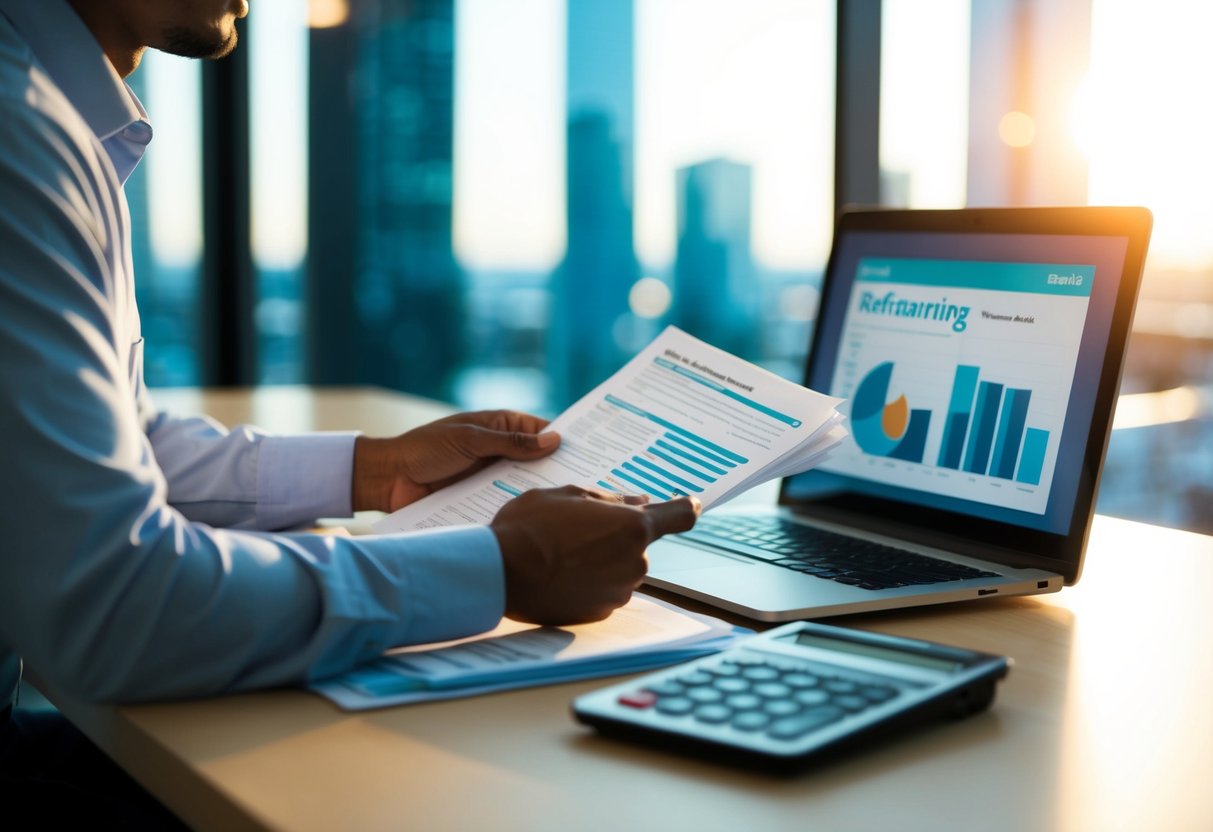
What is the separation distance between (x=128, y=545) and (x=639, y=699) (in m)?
0.29

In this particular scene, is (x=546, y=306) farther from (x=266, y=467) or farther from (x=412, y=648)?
(x=412, y=648)

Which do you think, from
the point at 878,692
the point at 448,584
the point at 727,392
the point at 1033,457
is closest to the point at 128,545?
the point at 448,584

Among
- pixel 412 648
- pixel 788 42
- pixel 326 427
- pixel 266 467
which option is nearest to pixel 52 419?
pixel 412 648

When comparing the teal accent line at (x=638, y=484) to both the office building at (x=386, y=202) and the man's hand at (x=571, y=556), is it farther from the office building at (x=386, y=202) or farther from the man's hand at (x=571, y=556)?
the office building at (x=386, y=202)

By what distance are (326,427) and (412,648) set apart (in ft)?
3.61

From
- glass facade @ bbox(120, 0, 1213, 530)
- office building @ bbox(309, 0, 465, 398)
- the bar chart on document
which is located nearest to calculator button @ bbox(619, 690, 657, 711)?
the bar chart on document

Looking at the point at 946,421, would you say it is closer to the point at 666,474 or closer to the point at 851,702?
the point at 666,474

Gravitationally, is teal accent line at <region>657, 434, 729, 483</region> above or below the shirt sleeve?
above

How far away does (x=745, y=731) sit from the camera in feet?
1.89

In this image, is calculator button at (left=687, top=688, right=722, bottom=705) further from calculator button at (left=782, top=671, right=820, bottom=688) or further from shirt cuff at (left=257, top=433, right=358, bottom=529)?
shirt cuff at (left=257, top=433, right=358, bottom=529)

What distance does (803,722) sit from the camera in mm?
578

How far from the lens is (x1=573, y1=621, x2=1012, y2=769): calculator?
57 centimetres

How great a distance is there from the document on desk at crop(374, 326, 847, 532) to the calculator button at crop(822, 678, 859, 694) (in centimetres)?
26

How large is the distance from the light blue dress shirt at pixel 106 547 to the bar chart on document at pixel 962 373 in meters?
0.50
